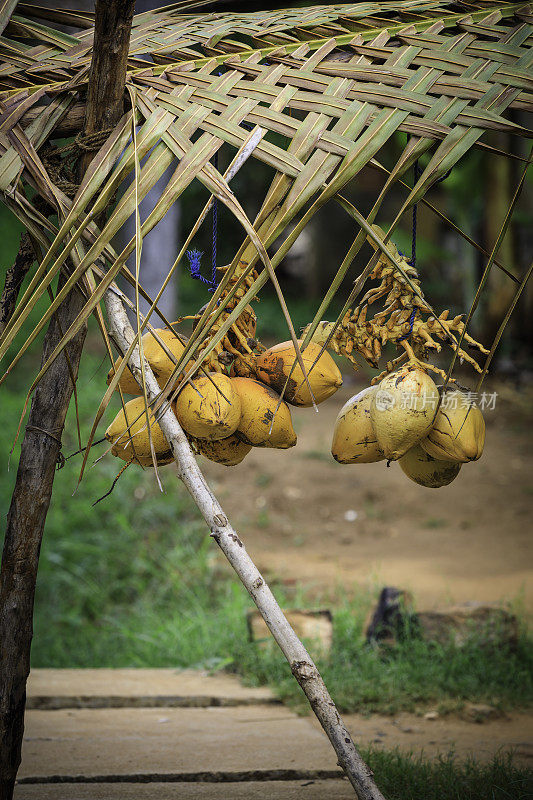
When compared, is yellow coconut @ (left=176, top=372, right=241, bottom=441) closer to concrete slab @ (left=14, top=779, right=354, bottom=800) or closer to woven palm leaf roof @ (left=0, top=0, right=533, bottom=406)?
woven palm leaf roof @ (left=0, top=0, right=533, bottom=406)

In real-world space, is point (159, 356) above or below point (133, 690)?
above

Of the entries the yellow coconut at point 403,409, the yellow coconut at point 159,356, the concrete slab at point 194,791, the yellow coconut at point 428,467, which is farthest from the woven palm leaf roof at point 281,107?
the concrete slab at point 194,791

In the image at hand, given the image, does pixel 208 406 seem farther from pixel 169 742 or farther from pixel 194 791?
pixel 169 742

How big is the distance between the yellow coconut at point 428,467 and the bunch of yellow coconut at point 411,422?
2 centimetres

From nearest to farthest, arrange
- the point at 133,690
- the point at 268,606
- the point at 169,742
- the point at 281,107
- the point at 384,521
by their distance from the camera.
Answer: the point at 268,606, the point at 281,107, the point at 169,742, the point at 133,690, the point at 384,521

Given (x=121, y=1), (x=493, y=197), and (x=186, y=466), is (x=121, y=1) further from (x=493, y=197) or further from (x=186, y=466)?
(x=493, y=197)

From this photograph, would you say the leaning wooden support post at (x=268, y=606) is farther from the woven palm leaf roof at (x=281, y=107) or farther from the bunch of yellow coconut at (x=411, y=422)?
the bunch of yellow coconut at (x=411, y=422)

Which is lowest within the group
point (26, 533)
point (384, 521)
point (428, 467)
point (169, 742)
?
point (384, 521)

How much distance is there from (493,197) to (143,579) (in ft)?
21.4

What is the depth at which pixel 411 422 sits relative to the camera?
60.3 inches

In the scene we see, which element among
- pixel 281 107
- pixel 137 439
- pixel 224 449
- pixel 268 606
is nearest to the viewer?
pixel 268 606

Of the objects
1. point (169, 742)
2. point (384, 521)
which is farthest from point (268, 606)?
point (384, 521)

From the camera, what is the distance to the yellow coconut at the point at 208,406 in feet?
4.91

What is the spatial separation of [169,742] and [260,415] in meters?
1.53
